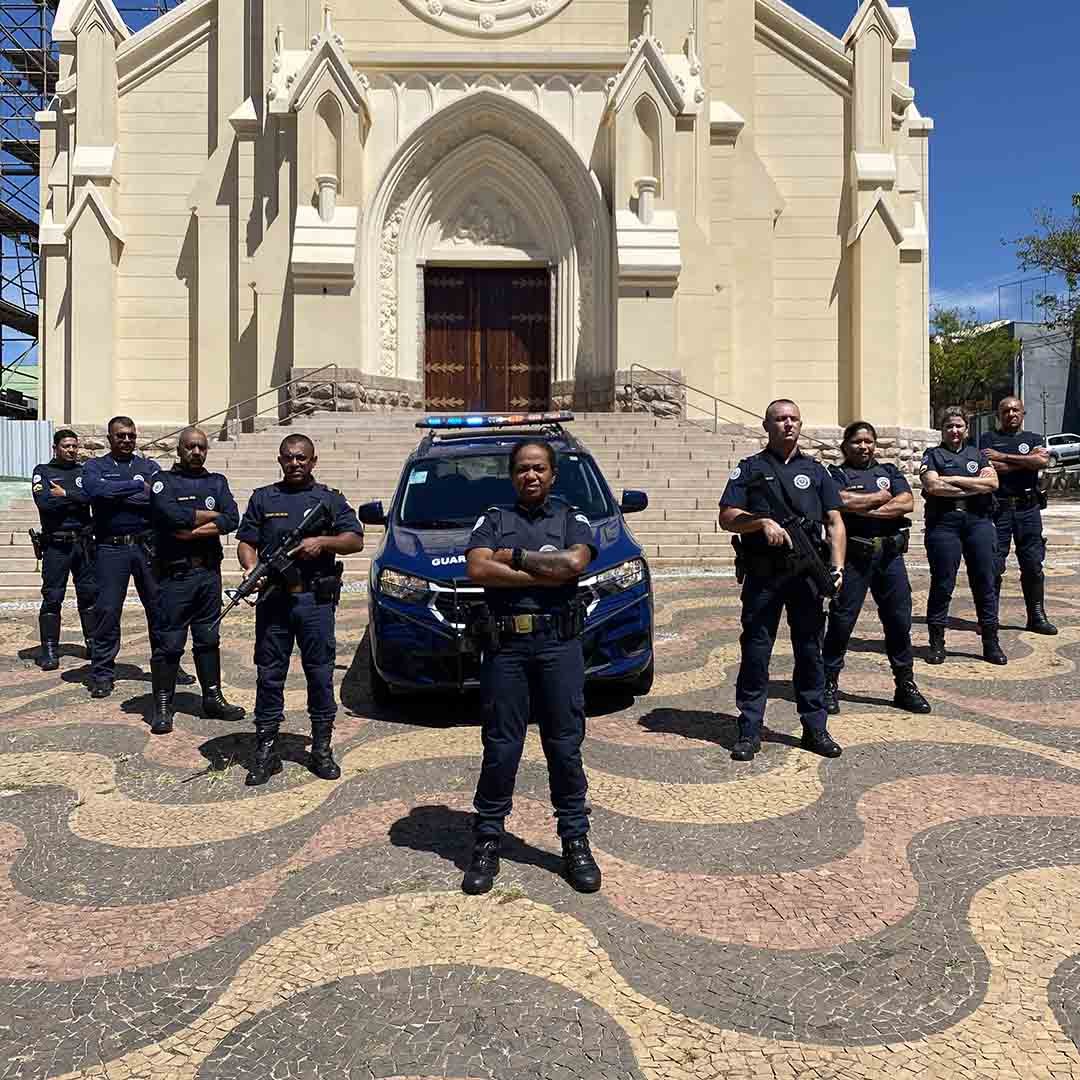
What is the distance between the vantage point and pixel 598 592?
5051 mm

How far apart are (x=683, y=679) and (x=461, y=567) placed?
214cm

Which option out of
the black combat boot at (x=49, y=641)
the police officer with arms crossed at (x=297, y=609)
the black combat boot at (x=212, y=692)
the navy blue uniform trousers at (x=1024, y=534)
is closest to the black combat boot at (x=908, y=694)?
the navy blue uniform trousers at (x=1024, y=534)

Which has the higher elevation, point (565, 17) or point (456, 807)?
point (565, 17)

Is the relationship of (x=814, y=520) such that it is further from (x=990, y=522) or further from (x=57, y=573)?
(x=57, y=573)

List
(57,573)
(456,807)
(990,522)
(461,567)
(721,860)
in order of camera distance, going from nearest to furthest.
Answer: (721,860) < (456,807) < (461,567) < (990,522) < (57,573)

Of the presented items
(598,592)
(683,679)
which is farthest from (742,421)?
(598,592)

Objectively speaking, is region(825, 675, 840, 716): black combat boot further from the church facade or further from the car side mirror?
the church facade

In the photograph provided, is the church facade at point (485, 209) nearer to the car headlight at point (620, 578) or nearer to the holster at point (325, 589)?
the car headlight at point (620, 578)

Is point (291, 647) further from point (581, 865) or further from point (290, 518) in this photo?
point (581, 865)

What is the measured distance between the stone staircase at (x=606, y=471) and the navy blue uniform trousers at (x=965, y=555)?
4628mm

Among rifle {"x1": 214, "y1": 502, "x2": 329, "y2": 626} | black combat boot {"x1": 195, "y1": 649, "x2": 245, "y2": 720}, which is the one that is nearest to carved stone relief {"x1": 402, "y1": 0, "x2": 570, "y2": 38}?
black combat boot {"x1": 195, "y1": 649, "x2": 245, "y2": 720}

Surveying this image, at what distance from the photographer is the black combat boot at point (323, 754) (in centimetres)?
439

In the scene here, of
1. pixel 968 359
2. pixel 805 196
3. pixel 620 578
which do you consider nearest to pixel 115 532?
pixel 620 578

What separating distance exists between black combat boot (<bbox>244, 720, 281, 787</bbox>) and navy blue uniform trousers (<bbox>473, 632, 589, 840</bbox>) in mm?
1617
